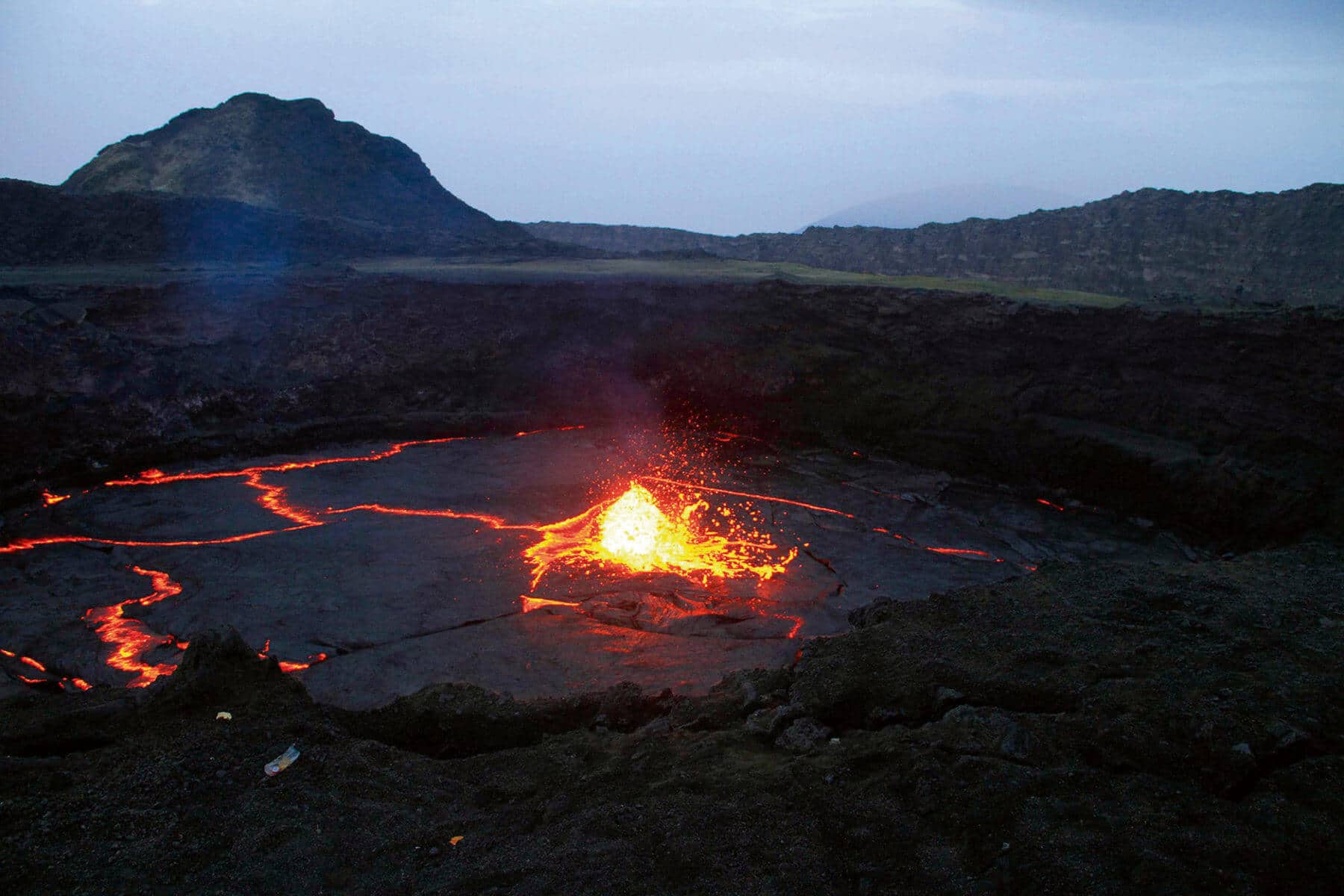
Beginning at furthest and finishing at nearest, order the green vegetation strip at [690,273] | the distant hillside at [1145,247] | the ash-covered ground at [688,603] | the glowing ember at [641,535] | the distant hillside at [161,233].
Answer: the distant hillside at [1145,247] < the distant hillside at [161,233] < the green vegetation strip at [690,273] < the glowing ember at [641,535] < the ash-covered ground at [688,603]

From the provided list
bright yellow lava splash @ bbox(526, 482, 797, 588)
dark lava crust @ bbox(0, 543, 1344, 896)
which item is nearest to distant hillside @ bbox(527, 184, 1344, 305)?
bright yellow lava splash @ bbox(526, 482, 797, 588)

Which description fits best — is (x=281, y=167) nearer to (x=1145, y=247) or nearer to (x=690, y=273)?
(x=690, y=273)

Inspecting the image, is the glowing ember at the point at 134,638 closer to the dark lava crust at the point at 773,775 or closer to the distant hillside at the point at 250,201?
the dark lava crust at the point at 773,775

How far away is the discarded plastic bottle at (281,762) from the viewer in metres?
4.05

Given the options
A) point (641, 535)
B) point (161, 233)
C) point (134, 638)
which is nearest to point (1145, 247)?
point (641, 535)

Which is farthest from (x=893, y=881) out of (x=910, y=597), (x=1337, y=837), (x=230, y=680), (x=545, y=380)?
(x=545, y=380)

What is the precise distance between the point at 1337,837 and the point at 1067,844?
38.5 inches

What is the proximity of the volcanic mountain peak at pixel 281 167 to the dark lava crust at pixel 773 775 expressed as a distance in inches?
849

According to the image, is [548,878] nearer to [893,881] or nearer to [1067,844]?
[893,881]

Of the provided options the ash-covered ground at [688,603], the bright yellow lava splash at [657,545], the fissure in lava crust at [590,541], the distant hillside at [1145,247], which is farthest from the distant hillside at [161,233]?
the bright yellow lava splash at [657,545]

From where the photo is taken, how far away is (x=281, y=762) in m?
4.11

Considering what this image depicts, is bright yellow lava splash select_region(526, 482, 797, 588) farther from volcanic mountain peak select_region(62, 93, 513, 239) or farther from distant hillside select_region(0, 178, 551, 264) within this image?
volcanic mountain peak select_region(62, 93, 513, 239)

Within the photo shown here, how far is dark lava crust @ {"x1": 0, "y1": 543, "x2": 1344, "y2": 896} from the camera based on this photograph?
321 centimetres

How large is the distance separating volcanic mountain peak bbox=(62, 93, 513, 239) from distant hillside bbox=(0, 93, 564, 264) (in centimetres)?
4
